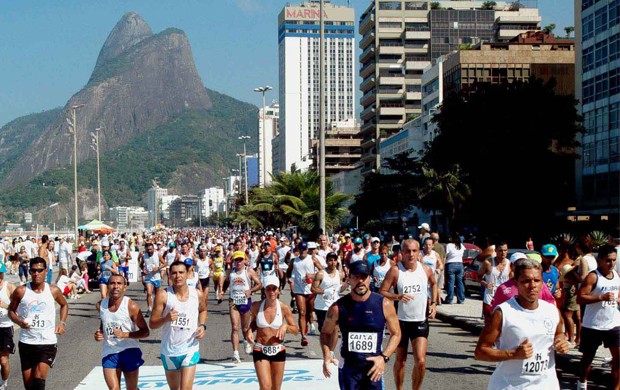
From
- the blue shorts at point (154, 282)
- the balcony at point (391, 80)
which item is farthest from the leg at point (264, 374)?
the balcony at point (391, 80)

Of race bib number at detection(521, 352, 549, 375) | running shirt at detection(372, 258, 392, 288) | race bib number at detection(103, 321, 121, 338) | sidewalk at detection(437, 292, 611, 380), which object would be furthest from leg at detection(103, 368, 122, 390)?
running shirt at detection(372, 258, 392, 288)

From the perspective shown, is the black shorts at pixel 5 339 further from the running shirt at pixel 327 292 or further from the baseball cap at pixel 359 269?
the baseball cap at pixel 359 269

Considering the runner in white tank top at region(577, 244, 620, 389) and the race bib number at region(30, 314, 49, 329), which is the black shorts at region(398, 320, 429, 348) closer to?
the runner in white tank top at region(577, 244, 620, 389)

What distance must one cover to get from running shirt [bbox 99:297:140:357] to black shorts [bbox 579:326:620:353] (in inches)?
195

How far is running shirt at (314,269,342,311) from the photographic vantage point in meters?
13.5

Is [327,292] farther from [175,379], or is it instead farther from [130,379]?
[130,379]

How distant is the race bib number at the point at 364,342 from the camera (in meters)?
6.72

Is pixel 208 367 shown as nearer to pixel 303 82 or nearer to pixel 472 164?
pixel 472 164

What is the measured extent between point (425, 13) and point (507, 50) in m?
36.3

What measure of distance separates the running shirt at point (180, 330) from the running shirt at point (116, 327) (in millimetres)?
372

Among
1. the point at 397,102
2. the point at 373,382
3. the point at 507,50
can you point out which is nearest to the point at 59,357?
the point at 373,382

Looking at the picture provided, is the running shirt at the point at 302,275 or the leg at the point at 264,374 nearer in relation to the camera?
the leg at the point at 264,374

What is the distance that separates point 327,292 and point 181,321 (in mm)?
5260

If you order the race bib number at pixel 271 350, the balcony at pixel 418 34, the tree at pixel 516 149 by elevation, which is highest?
the balcony at pixel 418 34
